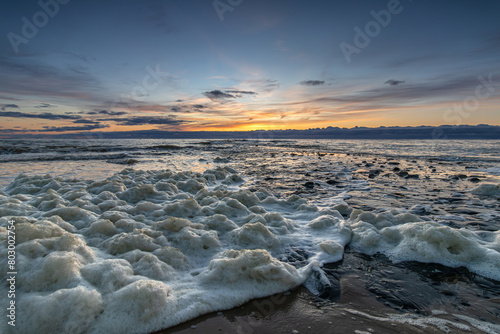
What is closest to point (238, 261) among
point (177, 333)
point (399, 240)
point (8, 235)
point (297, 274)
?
point (297, 274)

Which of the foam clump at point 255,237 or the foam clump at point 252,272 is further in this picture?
the foam clump at point 255,237

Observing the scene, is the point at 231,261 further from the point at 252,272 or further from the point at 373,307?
the point at 373,307

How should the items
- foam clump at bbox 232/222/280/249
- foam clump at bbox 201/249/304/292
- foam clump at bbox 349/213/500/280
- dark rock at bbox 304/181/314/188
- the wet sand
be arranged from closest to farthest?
the wet sand < foam clump at bbox 201/249/304/292 < foam clump at bbox 349/213/500/280 < foam clump at bbox 232/222/280/249 < dark rock at bbox 304/181/314/188

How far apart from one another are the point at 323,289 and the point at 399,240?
221cm

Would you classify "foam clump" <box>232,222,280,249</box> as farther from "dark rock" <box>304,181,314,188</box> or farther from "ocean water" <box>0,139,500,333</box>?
"dark rock" <box>304,181,314,188</box>

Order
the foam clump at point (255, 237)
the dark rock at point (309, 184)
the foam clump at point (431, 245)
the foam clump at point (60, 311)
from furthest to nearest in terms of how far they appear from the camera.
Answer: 1. the dark rock at point (309, 184)
2. the foam clump at point (255, 237)
3. the foam clump at point (431, 245)
4. the foam clump at point (60, 311)

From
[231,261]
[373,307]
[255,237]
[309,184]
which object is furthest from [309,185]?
[373,307]


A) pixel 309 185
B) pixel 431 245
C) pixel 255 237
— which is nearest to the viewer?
pixel 431 245

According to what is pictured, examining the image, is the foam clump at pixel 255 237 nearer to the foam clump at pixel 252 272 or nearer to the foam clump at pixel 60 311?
the foam clump at pixel 252 272

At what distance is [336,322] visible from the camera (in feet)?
8.96

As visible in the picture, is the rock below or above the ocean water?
below

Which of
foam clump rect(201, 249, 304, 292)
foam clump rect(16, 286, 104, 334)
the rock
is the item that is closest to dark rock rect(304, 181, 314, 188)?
the rock

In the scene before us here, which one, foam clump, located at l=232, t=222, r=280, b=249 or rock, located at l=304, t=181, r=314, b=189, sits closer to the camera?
foam clump, located at l=232, t=222, r=280, b=249

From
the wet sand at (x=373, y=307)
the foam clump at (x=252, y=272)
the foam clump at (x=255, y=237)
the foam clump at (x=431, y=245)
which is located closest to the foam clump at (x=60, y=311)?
the wet sand at (x=373, y=307)
